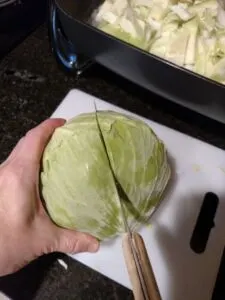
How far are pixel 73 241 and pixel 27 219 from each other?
9 centimetres

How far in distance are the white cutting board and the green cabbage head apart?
0.20 feet

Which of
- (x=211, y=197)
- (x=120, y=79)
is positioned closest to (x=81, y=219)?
(x=211, y=197)

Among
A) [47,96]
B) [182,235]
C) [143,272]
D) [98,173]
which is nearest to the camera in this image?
[143,272]

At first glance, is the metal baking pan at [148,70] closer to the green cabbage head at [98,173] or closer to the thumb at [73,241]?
the green cabbage head at [98,173]

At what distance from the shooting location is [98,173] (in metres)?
0.65

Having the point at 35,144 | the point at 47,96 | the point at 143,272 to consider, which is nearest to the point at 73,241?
the point at 35,144

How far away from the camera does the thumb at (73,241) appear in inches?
28.0

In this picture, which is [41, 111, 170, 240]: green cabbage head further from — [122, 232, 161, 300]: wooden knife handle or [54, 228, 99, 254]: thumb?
[122, 232, 161, 300]: wooden knife handle

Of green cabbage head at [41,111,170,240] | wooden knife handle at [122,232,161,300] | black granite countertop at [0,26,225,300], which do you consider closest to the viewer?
wooden knife handle at [122,232,161,300]

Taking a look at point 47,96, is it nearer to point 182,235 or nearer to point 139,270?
point 182,235

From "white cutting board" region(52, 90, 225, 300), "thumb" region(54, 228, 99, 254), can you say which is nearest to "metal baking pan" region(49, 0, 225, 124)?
"white cutting board" region(52, 90, 225, 300)

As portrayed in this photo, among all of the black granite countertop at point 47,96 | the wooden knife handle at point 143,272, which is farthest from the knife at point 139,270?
the black granite countertop at point 47,96

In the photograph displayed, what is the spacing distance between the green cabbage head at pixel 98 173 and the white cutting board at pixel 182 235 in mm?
60

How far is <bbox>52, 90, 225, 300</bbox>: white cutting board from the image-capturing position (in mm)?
723
